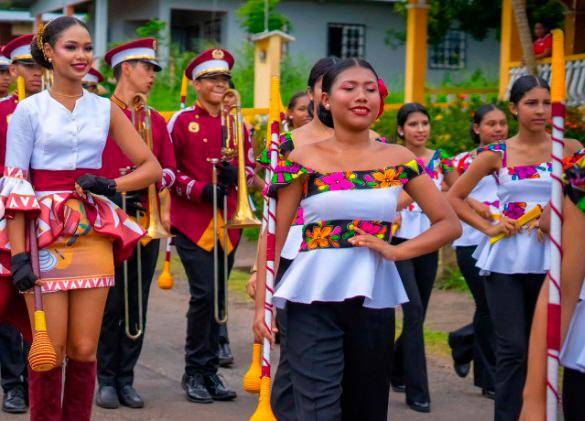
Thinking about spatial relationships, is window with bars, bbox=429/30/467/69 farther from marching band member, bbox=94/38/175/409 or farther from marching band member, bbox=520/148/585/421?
marching band member, bbox=520/148/585/421

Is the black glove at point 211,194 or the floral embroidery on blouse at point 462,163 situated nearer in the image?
the black glove at point 211,194

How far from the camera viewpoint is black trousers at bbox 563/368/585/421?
4.00m

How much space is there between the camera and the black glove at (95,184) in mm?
5762

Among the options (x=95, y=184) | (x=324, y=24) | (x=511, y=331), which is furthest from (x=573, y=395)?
(x=324, y=24)

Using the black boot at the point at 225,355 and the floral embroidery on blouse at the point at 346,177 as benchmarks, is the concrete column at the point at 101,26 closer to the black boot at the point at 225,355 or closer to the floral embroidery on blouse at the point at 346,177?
the black boot at the point at 225,355

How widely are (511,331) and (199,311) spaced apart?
2.45 meters

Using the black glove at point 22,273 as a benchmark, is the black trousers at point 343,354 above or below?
below

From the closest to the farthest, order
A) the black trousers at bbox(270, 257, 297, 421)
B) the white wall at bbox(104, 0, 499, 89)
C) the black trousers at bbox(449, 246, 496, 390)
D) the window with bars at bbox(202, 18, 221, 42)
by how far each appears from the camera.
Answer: the black trousers at bbox(270, 257, 297, 421) < the black trousers at bbox(449, 246, 496, 390) < the white wall at bbox(104, 0, 499, 89) < the window with bars at bbox(202, 18, 221, 42)

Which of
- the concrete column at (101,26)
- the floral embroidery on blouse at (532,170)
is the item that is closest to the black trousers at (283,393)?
the floral embroidery on blouse at (532,170)

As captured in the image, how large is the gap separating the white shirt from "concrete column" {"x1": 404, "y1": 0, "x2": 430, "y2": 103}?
14.5 metres

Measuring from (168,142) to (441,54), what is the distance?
A: 27.2 m

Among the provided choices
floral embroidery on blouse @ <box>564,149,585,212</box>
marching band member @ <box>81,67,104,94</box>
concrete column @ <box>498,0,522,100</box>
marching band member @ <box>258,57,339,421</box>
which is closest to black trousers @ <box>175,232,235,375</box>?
marching band member @ <box>81,67,104,94</box>

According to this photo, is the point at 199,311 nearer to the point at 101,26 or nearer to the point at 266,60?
the point at 266,60

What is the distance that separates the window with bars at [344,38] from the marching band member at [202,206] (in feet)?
81.9
